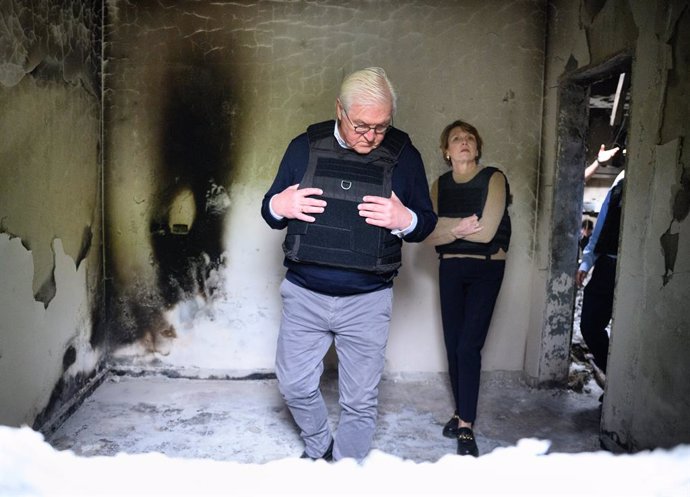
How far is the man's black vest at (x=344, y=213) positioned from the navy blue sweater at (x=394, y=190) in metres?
0.06

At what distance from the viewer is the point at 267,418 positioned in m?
3.11

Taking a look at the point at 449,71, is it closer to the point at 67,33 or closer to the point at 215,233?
the point at 215,233

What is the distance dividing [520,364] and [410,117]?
1857 mm

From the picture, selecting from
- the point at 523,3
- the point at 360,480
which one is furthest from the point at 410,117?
the point at 360,480

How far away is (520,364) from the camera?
12.5ft

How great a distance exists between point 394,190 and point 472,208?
0.77 metres

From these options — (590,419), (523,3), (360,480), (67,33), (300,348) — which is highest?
(523,3)

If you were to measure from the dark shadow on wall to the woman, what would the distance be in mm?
1474

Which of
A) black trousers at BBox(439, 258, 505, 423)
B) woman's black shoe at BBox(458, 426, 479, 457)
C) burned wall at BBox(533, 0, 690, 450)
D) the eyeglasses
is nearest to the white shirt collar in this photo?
the eyeglasses

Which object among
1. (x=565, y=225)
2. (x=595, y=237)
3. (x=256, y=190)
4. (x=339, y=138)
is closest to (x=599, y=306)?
(x=595, y=237)

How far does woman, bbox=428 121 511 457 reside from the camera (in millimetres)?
2785

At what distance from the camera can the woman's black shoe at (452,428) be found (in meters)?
2.91

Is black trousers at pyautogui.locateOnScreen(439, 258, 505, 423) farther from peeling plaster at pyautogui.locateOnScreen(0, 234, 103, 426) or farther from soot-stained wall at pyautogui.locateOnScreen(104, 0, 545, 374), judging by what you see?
peeling plaster at pyautogui.locateOnScreen(0, 234, 103, 426)

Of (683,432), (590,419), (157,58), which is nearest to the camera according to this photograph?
(683,432)
